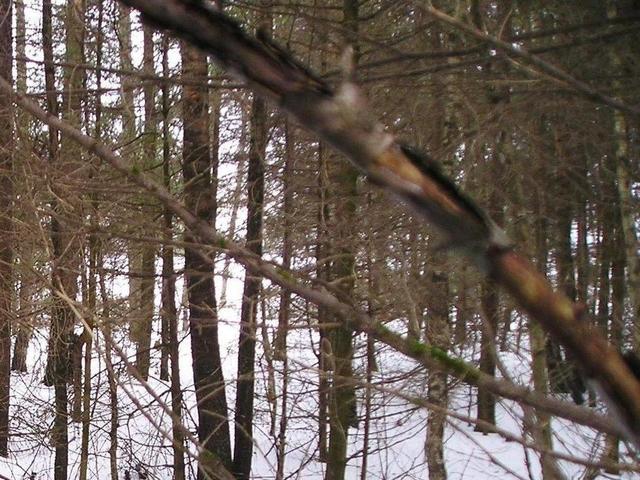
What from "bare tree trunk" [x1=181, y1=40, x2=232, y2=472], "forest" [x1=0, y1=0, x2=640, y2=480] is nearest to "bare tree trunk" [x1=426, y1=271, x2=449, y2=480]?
"forest" [x1=0, y1=0, x2=640, y2=480]

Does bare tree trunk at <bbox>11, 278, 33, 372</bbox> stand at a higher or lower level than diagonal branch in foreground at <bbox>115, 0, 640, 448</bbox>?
higher

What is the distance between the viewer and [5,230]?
9391 millimetres

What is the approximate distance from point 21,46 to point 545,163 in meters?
7.90

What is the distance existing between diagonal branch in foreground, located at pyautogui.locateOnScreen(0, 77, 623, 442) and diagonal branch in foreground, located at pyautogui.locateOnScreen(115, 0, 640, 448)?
83 millimetres

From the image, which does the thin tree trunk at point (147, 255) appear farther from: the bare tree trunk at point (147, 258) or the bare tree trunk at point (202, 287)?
the bare tree trunk at point (202, 287)

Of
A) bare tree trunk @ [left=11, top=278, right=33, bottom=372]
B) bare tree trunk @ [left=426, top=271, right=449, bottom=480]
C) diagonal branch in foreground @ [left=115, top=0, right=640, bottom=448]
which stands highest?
bare tree trunk @ [left=11, top=278, right=33, bottom=372]

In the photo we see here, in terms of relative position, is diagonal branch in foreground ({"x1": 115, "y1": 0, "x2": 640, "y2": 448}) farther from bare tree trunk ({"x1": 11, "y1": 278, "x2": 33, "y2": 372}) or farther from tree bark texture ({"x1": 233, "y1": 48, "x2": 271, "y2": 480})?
bare tree trunk ({"x1": 11, "y1": 278, "x2": 33, "y2": 372})

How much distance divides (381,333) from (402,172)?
2.89 ft

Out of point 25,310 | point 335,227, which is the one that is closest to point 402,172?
point 335,227

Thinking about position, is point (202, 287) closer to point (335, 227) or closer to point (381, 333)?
point (335, 227)

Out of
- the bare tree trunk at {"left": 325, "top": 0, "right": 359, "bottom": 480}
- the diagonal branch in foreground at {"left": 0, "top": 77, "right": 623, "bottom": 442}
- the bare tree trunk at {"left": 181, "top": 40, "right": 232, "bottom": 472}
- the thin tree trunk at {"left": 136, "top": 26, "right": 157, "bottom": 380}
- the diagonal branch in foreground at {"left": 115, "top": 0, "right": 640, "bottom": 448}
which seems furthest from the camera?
the thin tree trunk at {"left": 136, "top": 26, "right": 157, "bottom": 380}

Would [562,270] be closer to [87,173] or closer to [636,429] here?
[87,173]

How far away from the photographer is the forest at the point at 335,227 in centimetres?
62

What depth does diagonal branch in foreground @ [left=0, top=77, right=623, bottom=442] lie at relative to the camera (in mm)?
979
